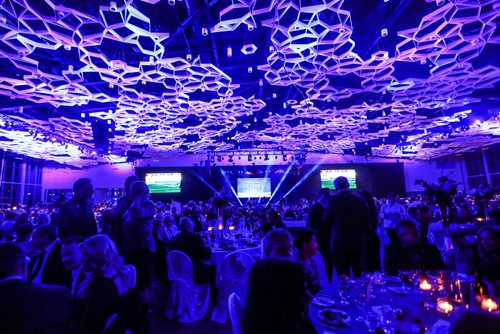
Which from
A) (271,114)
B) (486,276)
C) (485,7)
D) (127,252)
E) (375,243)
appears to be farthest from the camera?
(271,114)

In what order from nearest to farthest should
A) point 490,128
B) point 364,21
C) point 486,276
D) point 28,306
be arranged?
point 28,306 < point 486,276 < point 364,21 < point 490,128

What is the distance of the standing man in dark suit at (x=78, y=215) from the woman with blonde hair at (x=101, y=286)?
1.25 meters

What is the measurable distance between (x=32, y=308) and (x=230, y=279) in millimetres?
2675

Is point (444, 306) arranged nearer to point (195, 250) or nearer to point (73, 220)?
point (195, 250)

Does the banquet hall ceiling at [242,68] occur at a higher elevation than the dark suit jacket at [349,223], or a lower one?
higher

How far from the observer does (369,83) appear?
22.4 feet

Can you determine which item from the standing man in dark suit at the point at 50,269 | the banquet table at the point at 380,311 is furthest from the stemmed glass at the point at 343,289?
the standing man in dark suit at the point at 50,269

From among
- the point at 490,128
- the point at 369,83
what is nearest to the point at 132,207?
the point at 369,83

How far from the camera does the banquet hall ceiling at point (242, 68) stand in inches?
163

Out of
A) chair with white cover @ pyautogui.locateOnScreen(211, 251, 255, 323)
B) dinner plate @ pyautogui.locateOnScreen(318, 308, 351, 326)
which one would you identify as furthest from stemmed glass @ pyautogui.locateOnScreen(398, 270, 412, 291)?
chair with white cover @ pyautogui.locateOnScreen(211, 251, 255, 323)

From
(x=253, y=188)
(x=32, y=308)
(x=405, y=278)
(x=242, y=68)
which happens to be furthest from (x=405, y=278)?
(x=253, y=188)

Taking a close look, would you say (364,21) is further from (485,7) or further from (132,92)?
(132,92)

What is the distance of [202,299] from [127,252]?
6.03 feet

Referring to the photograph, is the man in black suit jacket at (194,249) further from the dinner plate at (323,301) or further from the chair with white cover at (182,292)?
the dinner plate at (323,301)
